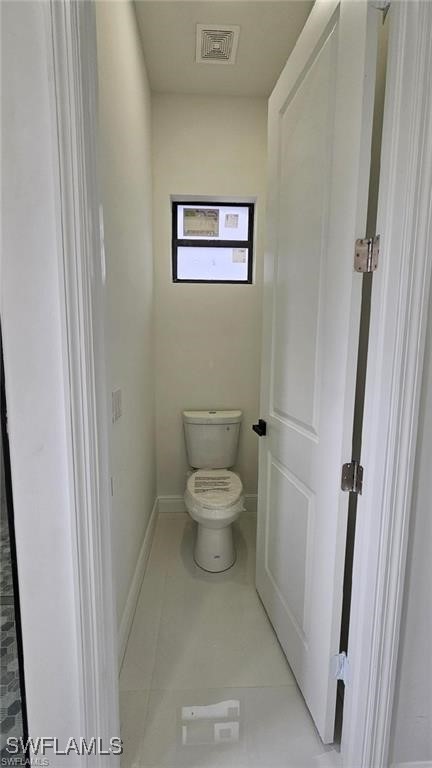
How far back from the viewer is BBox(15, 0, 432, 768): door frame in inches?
25.4

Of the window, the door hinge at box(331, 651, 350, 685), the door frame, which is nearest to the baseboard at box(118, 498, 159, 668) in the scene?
the door frame

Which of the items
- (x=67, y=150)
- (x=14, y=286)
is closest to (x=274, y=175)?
(x=67, y=150)

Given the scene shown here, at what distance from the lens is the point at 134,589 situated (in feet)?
5.04

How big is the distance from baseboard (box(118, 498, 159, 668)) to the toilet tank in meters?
0.51

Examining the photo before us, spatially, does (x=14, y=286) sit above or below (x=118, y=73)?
below

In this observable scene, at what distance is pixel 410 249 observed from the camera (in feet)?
Result: 2.45

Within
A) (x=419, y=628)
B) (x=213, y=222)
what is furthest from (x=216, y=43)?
(x=419, y=628)

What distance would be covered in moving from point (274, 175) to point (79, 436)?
1.33 meters

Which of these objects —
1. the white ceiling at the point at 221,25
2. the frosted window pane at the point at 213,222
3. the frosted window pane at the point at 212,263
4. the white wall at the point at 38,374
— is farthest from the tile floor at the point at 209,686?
the white ceiling at the point at 221,25

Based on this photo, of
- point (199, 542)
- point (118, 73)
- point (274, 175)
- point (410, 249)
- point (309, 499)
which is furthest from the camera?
point (199, 542)

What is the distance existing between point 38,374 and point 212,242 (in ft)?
6.39

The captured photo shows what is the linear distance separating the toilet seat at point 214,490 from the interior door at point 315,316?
31cm

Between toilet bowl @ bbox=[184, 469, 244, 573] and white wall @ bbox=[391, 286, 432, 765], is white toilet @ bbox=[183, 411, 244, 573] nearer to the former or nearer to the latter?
toilet bowl @ bbox=[184, 469, 244, 573]

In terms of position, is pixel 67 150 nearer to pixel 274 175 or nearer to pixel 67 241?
pixel 67 241
